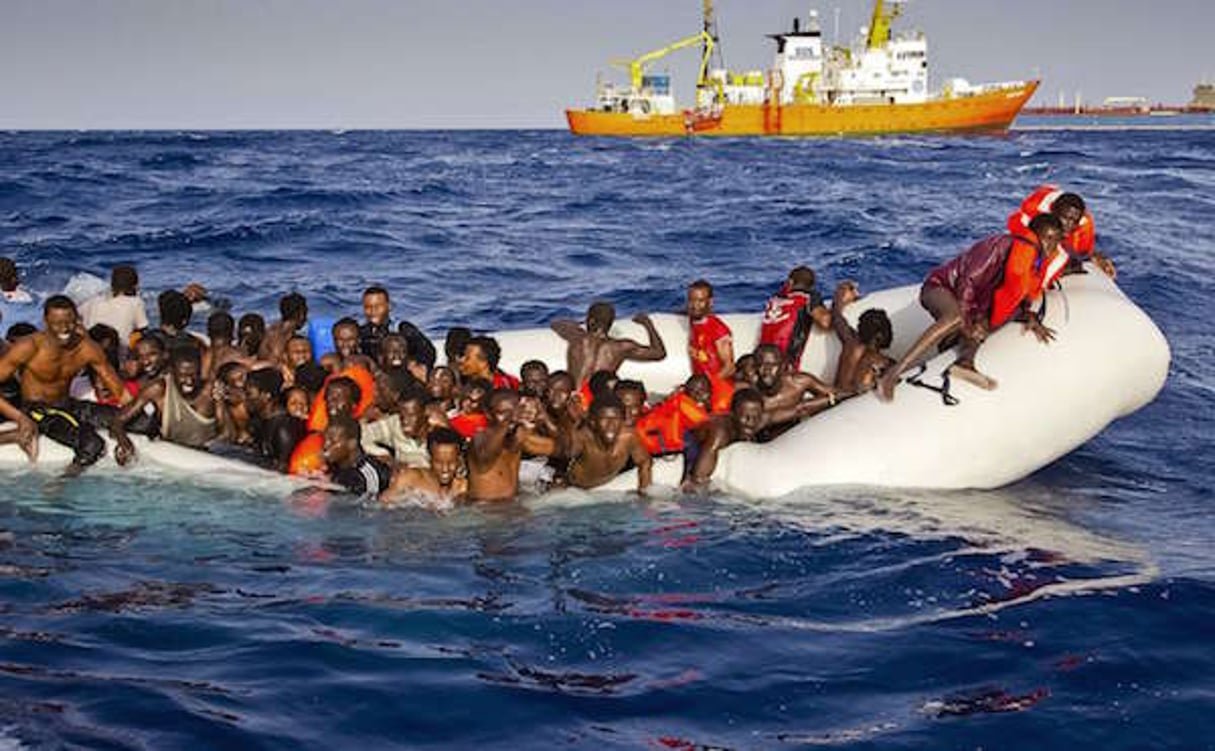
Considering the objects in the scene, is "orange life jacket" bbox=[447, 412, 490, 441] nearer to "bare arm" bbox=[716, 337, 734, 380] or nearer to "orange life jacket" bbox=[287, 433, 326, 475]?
"orange life jacket" bbox=[287, 433, 326, 475]

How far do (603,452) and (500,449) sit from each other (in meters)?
0.56

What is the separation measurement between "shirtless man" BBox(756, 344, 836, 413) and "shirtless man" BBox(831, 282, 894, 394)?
0.22 meters

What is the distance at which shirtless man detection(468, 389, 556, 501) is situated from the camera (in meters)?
6.56

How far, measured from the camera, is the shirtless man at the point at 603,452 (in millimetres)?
6691

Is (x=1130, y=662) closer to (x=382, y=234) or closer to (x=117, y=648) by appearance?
(x=117, y=648)

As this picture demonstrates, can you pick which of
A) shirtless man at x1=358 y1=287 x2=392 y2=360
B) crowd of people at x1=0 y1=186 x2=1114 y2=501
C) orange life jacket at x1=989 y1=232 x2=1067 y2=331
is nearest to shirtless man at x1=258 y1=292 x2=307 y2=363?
crowd of people at x1=0 y1=186 x2=1114 y2=501

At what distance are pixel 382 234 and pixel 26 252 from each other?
541cm

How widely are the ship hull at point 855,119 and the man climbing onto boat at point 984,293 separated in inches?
2035

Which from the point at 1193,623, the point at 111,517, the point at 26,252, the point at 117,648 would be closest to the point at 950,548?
the point at 1193,623

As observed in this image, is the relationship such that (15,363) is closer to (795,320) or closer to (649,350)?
(649,350)

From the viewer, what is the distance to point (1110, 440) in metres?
9.01

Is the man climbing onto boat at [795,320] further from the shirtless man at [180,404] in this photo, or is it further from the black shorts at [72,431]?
the black shorts at [72,431]

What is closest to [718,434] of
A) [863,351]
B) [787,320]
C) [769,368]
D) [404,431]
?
[769,368]

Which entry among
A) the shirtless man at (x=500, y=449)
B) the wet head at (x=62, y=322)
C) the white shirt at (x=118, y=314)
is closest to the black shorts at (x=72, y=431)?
the wet head at (x=62, y=322)
